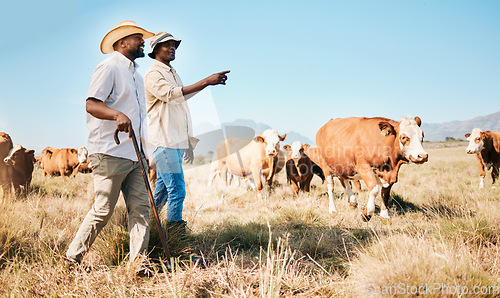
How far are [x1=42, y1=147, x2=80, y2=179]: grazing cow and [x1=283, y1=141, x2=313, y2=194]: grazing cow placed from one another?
1064 cm

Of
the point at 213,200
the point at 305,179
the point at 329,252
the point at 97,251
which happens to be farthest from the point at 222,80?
the point at 305,179

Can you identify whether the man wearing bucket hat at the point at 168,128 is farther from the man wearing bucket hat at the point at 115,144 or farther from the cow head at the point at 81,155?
the cow head at the point at 81,155

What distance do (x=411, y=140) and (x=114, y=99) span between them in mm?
5470

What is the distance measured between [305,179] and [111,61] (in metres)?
8.73

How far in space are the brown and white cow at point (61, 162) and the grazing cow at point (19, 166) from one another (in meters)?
6.52

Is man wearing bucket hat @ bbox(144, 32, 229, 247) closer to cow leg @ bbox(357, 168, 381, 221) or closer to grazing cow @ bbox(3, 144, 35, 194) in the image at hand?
cow leg @ bbox(357, 168, 381, 221)

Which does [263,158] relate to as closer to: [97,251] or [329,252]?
[329,252]

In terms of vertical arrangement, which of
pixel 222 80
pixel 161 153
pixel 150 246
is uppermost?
pixel 222 80

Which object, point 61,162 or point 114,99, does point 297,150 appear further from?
point 61,162

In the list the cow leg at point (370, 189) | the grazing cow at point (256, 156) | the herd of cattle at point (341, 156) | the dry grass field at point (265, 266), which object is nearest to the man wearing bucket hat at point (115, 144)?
the dry grass field at point (265, 266)

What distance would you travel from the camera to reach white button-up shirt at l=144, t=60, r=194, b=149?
12.7 ft

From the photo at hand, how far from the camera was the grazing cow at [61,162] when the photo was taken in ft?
51.4

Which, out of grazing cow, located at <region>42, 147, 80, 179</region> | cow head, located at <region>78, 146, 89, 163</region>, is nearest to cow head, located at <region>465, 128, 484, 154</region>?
cow head, located at <region>78, 146, 89, 163</region>

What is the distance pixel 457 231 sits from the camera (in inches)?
153
